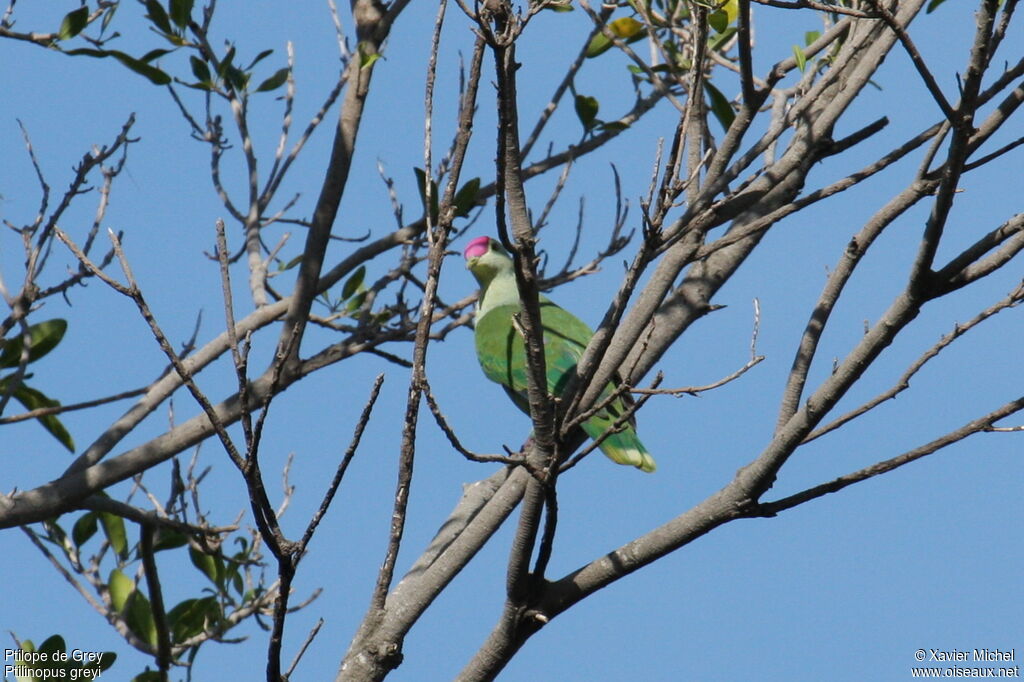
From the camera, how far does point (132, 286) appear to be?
5.64 ft

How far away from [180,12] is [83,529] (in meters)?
1.83

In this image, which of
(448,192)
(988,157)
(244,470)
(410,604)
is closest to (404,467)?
(244,470)

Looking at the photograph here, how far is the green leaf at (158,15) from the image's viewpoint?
12.3 feet

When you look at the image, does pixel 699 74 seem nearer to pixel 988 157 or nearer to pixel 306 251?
pixel 988 157

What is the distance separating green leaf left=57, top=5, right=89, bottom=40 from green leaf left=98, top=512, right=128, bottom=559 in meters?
1.56

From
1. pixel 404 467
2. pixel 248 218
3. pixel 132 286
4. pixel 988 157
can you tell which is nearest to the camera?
pixel 132 286

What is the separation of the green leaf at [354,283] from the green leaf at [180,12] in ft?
3.53

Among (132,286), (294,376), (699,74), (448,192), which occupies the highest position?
(294,376)

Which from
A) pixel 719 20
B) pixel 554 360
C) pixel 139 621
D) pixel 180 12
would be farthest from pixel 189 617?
pixel 719 20

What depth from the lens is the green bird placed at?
12.4ft

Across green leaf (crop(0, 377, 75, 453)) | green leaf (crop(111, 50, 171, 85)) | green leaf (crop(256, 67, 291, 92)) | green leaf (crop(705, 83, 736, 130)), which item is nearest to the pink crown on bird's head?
green leaf (crop(256, 67, 291, 92))

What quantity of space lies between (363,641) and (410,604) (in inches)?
5.9

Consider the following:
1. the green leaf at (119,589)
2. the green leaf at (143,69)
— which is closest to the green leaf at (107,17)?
the green leaf at (143,69)

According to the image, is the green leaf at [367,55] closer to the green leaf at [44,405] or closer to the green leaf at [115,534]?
the green leaf at [44,405]
